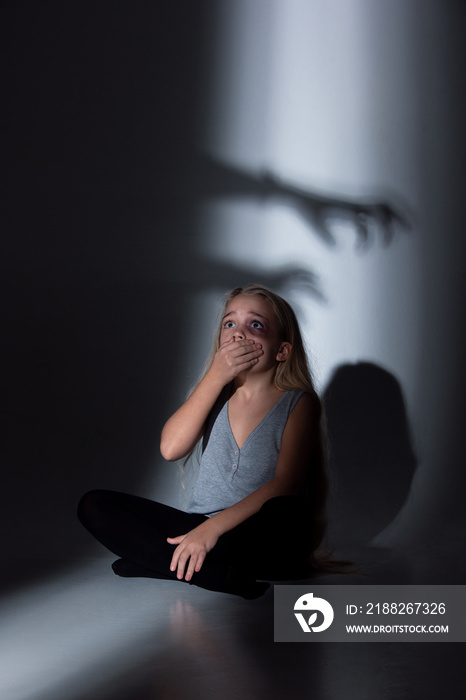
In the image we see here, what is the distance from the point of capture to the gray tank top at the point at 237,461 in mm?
1602

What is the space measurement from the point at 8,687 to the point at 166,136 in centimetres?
163

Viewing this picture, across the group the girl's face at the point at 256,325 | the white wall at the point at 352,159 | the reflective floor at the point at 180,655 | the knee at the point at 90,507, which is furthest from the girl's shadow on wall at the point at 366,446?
the knee at the point at 90,507

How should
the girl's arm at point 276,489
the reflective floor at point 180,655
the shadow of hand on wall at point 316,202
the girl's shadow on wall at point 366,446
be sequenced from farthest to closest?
1. the shadow of hand on wall at point 316,202
2. the girl's shadow on wall at point 366,446
3. the girl's arm at point 276,489
4. the reflective floor at point 180,655

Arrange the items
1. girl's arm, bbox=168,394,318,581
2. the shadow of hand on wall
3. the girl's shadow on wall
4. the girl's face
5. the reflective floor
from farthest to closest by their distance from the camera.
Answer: the shadow of hand on wall
the girl's shadow on wall
the girl's face
girl's arm, bbox=168,394,318,581
the reflective floor

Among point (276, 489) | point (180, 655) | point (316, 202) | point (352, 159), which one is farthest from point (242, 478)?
point (352, 159)

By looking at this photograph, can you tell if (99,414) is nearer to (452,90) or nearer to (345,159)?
(345,159)

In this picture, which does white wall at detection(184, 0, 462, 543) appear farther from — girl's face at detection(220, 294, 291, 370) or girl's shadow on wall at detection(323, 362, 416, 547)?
girl's face at detection(220, 294, 291, 370)

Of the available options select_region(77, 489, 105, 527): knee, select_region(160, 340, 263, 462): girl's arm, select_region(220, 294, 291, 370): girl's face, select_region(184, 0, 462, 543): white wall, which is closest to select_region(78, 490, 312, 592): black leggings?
select_region(77, 489, 105, 527): knee

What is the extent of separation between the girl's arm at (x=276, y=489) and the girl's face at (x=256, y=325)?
120 millimetres

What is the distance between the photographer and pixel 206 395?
5.26 feet

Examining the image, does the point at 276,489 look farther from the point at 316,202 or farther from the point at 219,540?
the point at 316,202

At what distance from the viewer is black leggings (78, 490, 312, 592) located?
4.70 feet

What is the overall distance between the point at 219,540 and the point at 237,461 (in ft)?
0.67

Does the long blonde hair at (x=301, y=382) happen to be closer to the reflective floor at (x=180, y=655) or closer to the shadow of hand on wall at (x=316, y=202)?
the reflective floor at (x=180, y=655)
